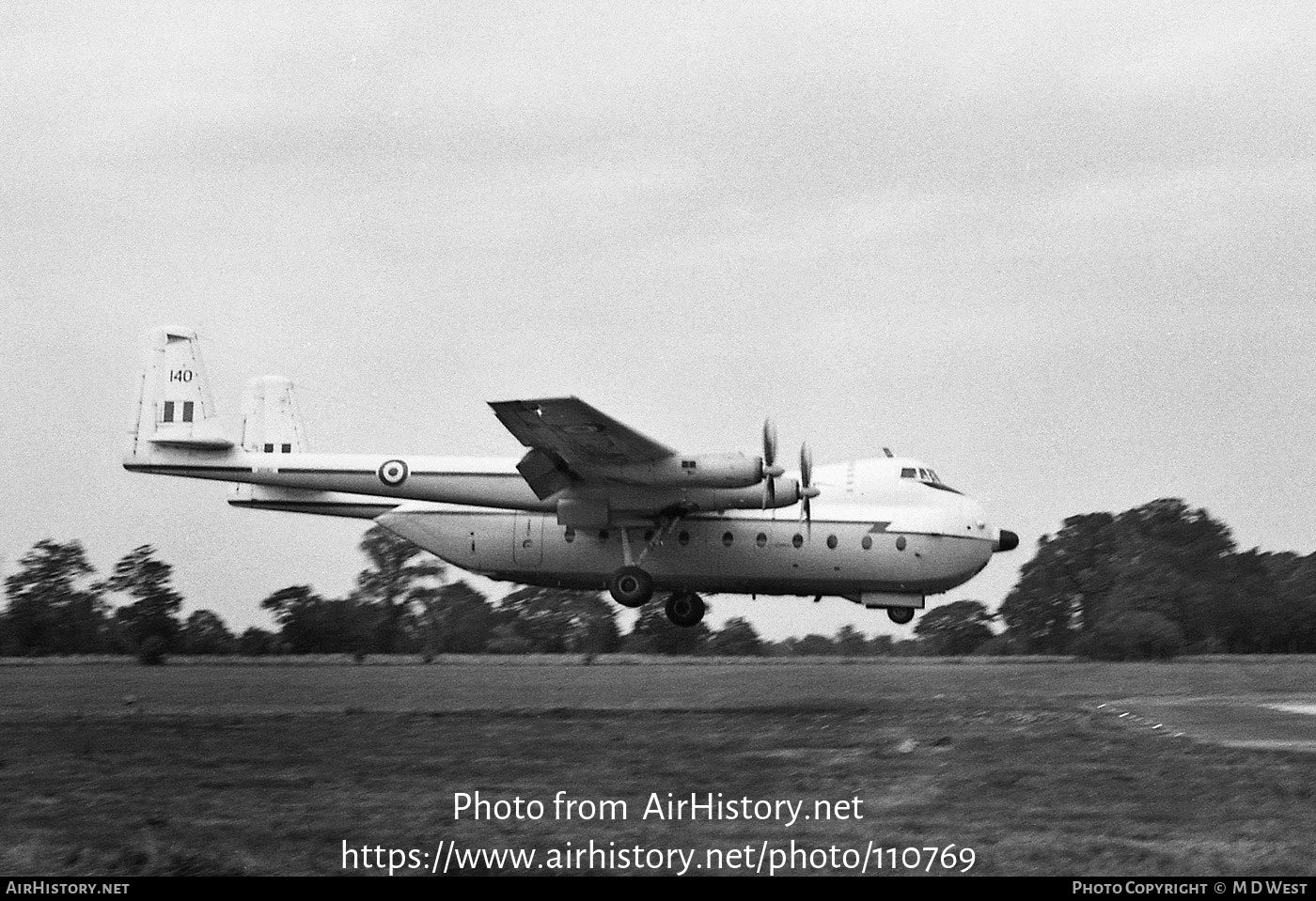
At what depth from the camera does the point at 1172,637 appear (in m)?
35.3

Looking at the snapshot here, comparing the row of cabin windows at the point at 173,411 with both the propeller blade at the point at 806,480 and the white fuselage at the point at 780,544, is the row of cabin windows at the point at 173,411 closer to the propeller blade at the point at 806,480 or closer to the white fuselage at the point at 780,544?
the white fuselage at the point at 780,544

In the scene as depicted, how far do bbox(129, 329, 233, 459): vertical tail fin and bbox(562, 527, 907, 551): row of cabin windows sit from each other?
8.38 meters

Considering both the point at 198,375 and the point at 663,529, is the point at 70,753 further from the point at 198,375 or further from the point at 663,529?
the point at 198,375

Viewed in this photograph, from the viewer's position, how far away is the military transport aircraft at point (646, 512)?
33.0 meters

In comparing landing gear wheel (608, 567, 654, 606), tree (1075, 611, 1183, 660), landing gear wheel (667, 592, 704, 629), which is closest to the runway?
tree (1075, 611, 1183, 660)

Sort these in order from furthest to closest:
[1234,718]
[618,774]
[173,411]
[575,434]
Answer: [173,411]
[575,434]
[1234,718]
[618,774]

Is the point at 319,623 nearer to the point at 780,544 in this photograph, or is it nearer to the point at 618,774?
the point at 780,544

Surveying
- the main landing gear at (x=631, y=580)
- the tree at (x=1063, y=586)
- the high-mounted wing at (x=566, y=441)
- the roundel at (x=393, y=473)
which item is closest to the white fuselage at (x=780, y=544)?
the main landing gear at (x=631, y=580)

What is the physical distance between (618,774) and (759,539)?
1923cm

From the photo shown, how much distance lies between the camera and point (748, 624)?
139 feet

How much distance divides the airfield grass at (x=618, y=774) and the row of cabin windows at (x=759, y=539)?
9.27 m

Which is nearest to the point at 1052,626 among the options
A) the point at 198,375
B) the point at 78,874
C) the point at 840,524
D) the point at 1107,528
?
the point at 1107,528

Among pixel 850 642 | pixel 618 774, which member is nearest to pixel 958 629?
pixel 850 642

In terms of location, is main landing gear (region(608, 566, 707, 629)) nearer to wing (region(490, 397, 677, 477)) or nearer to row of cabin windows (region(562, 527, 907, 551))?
row of cabin windows (region(562, 527, 907, 551))
